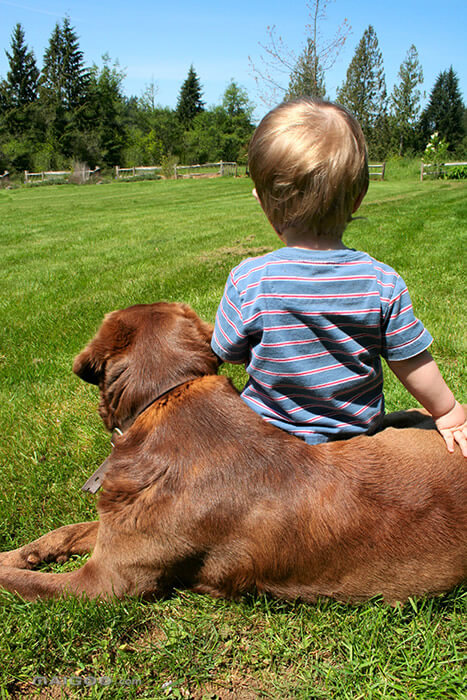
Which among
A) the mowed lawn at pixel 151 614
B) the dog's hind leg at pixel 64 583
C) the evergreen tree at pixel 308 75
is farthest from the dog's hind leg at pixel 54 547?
the evergreen tree at pixel 308 75

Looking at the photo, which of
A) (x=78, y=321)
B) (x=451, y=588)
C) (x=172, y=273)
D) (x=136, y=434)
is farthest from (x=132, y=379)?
(x=172, y=273)

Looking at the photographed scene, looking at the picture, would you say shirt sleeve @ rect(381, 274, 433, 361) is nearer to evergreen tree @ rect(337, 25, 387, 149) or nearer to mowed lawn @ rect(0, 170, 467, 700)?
mowed lawn @ rect(0, 170, 467, 700)

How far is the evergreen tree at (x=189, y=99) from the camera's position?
Answer: 80.9 meters

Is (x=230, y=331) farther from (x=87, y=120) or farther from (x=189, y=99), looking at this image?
(x=189, y=99)

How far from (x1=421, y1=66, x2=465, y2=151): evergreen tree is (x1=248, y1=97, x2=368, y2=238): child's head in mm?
73249

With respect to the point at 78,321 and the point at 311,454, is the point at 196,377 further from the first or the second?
the point at 78,321

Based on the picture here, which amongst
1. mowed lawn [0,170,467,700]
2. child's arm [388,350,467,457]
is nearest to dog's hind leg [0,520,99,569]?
mowed lawn [0,170,467,700]

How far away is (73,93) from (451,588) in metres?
80.3

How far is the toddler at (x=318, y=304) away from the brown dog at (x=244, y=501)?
19 cm

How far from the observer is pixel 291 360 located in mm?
2160

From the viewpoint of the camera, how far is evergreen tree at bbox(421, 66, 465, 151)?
66.5 metres

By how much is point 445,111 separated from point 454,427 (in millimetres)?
78406

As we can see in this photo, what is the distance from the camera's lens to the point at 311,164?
6.43 ft

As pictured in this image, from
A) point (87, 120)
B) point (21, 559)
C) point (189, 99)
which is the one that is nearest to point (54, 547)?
point (21, 559)
